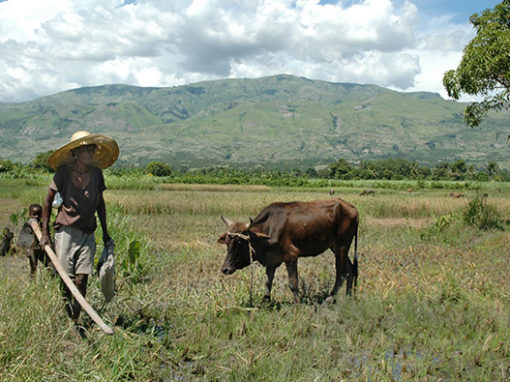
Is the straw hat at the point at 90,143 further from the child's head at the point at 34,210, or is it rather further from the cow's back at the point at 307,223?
the cow's back at the point at 307,223

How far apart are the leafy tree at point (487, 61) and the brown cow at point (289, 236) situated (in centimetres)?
944

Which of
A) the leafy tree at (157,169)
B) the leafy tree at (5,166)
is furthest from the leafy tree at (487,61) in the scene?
Result: the leafy tree at (157,169)

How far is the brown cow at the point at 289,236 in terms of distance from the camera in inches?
241

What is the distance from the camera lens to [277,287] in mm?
7688

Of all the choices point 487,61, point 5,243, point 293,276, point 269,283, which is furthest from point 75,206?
point 487,61

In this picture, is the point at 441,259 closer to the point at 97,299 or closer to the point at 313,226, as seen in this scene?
the point at 313,226

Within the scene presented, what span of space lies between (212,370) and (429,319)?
304cm

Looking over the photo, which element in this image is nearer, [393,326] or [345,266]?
[393,326]

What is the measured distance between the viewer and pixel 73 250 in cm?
487

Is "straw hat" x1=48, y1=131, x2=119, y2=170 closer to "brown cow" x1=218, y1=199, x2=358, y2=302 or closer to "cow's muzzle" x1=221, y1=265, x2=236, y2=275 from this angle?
"brown cow" x1=218, y1=199, x2=358, y2=302

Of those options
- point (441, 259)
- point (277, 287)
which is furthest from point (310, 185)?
point (277, 287)

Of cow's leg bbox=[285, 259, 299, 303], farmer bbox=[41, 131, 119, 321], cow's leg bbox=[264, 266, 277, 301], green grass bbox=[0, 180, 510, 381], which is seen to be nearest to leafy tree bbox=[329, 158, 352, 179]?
green grass bbox=[0, 180, 510, 381]

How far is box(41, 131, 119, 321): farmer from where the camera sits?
4840 millimetres

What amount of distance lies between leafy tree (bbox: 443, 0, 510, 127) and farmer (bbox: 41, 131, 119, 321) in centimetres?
1249
